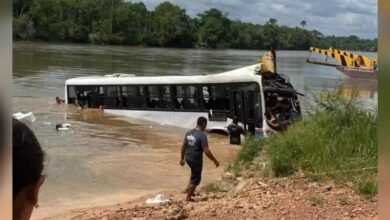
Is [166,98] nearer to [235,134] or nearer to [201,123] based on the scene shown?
[235,134]

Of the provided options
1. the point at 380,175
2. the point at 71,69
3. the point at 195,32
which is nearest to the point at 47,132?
the point at 380,175

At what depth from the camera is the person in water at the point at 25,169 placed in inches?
38.5

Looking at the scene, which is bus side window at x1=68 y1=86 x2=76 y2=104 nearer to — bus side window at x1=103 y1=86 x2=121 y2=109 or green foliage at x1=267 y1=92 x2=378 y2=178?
bus side window at x1=103 y1=86 x2=121 y2=109

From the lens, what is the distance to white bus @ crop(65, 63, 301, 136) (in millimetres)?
14734

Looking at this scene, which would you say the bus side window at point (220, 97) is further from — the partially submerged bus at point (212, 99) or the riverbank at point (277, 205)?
the riverbank at point (277, 205)

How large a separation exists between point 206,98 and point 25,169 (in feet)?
50.5

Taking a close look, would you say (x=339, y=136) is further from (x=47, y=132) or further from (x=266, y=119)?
(x=47, y=132)

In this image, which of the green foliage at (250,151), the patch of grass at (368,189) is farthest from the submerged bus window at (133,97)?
the patch of grass at (368,189)

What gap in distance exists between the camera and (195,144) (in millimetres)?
7602

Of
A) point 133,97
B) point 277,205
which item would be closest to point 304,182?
point 277,205

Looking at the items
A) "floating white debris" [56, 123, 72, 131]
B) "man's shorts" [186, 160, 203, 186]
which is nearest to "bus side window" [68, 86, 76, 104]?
"floating white debris" [56, 123, 72, 131]

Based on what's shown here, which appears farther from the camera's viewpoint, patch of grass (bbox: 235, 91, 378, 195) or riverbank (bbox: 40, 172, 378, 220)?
patch of grass (bbox: 235, 91, 378, 195)

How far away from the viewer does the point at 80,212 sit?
7.48 m

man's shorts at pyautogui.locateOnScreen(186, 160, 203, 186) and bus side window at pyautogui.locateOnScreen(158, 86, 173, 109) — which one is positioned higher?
bus side window at pyautogui.locateOnScreen(158, 86, 173, 109)
